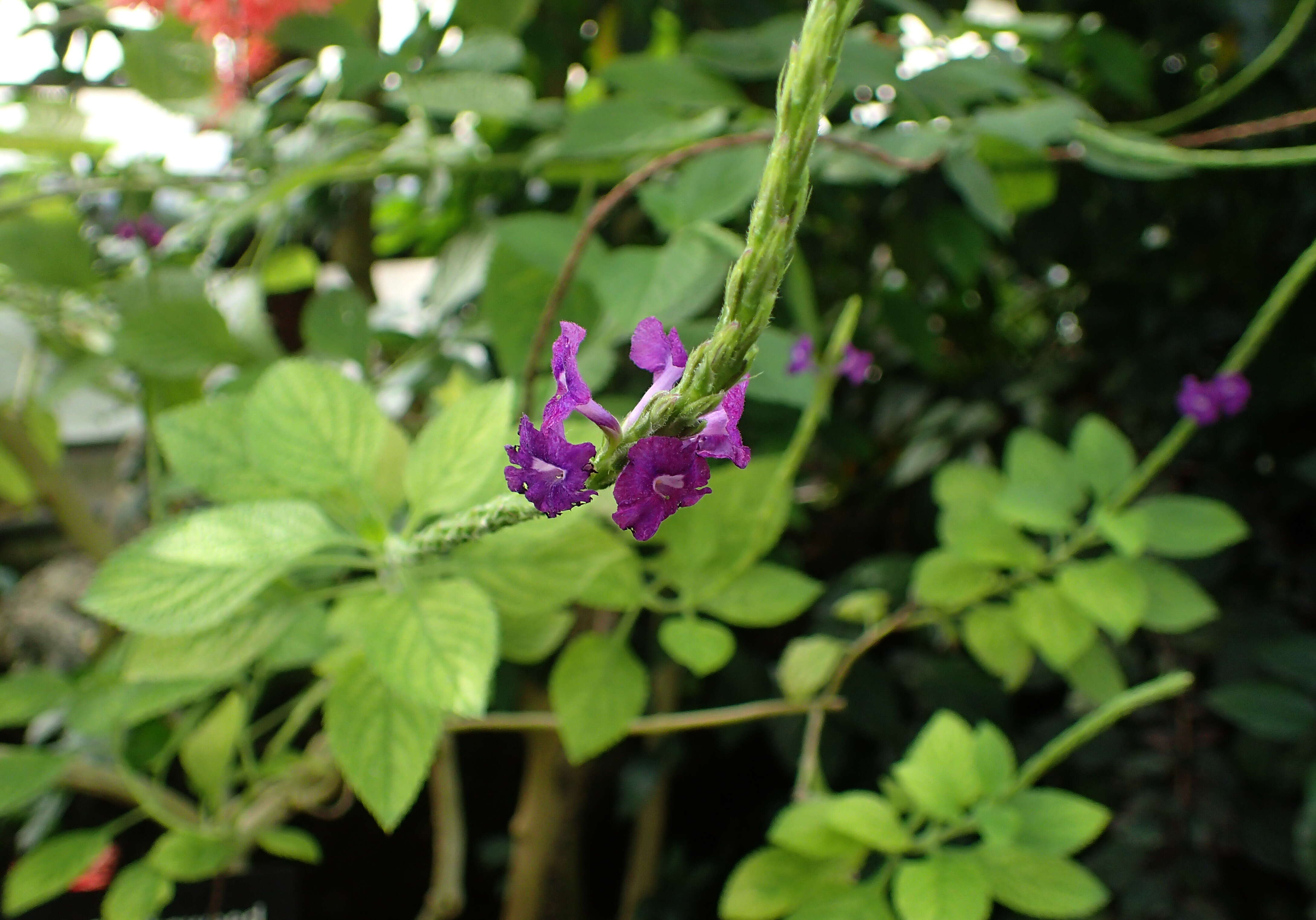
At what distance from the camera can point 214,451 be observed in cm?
31

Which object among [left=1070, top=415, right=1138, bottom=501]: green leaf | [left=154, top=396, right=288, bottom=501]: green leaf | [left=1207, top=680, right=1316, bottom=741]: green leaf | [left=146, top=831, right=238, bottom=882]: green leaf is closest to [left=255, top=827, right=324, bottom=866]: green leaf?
[left=146, top=831, right=238, bottom=882]: green leaf

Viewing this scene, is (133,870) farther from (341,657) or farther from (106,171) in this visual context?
(106,171)

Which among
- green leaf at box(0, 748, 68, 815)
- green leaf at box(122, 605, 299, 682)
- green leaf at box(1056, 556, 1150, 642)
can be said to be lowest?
green leaf at box(0, 748, 68, 815)

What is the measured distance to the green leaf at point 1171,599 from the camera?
46cm

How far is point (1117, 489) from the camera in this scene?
0.47 metres

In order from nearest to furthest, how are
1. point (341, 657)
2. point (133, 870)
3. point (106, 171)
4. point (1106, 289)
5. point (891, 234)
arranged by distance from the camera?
point (341, 657) < point (133, 870) < point (106, 171) < point (891, 234) < point (1106, 289)

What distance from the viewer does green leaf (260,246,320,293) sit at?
2.11 ft

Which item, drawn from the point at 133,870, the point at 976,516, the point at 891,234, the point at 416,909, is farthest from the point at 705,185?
the point at 416,909

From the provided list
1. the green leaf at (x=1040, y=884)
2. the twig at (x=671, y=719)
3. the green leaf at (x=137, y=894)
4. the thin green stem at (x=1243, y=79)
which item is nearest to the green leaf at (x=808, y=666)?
the twig at (x=671, y=719)

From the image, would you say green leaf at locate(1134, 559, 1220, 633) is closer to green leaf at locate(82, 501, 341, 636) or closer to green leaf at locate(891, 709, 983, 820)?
green leaf at locate(891, 709, 983, 820)

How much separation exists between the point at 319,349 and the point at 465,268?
12 cm

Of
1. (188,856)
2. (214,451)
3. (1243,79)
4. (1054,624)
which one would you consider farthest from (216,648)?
(1243,79)

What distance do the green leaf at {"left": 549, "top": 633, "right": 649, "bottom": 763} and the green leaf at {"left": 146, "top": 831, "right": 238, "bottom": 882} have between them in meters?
0.19

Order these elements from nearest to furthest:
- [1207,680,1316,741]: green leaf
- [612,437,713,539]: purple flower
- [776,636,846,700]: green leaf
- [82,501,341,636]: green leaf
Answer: [612,437,713,539]: purple flower, [82,501,341,636]: green leaf, [776,636,846,700]: green leaf, [1207,680,1316,741]: green leaf
